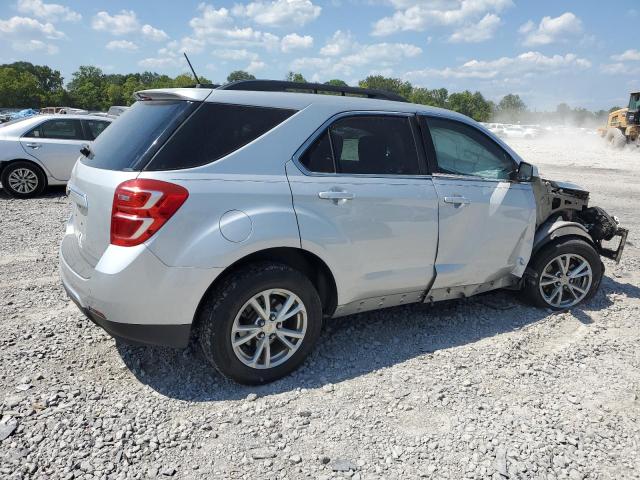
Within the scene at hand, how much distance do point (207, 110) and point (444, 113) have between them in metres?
1.97

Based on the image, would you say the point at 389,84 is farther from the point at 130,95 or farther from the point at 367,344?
the point at 367,344

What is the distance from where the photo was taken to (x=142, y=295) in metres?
2.79

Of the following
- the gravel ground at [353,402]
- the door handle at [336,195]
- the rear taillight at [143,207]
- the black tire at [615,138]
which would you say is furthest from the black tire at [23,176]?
the black tire at [615,138]

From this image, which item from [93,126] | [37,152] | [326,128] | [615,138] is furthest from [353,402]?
[615,138]

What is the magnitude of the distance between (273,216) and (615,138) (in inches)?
1191

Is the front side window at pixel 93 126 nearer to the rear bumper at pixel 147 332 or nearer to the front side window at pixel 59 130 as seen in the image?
the front side window at pixel 59 130

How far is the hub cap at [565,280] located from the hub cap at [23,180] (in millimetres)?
9022

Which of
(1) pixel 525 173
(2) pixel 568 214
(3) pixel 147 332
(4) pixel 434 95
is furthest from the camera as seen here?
(4) pixel 434 95

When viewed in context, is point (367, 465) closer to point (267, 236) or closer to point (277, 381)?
point (277, 381)

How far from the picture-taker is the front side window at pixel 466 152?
3.88 meters

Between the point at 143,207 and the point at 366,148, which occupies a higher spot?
the point at 366,148

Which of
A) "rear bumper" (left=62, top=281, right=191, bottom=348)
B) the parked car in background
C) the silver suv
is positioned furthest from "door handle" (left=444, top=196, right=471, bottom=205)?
the parked car in background

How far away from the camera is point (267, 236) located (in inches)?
116

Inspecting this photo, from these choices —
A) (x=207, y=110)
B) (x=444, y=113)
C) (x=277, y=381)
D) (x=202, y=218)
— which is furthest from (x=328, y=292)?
(x=444, y=113)
